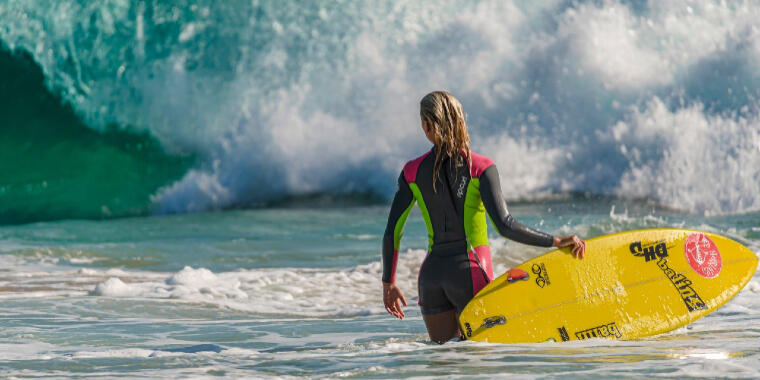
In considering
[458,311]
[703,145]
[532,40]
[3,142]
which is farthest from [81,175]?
[458,311]

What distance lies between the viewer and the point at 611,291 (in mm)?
3969

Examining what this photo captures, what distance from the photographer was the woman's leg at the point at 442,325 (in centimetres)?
377

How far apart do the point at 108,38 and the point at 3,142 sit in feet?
10.9

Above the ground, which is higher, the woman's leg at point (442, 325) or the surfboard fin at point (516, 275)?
the surfboard fin at point (516, 275)

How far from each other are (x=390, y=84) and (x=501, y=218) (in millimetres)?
13927

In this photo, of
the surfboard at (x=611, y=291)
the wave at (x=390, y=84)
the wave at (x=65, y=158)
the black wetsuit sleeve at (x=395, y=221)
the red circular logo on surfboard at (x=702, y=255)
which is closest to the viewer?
the black wetsuit sleeve at (x=395, y=221)

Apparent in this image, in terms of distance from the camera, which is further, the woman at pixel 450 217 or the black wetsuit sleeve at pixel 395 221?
the black wetsuit sleeve at pixel 395 221

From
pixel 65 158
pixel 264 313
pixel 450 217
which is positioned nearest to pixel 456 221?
pixel 450 217

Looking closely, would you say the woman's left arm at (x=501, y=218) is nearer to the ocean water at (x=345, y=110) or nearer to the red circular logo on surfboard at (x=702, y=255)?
the red circular logo on surfboard at (x=702, y=255)

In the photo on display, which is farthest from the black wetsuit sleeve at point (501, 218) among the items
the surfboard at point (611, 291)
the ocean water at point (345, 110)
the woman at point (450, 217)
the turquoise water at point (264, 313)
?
the ocean water at point (345, 110)

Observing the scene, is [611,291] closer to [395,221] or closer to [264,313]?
[395,221]

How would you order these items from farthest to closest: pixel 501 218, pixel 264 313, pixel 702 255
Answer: pixel 264 313, pixel 702 255, pixel 501 218

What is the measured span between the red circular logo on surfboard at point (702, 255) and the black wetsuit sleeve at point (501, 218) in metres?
1.10

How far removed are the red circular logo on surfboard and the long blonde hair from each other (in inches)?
55.9
